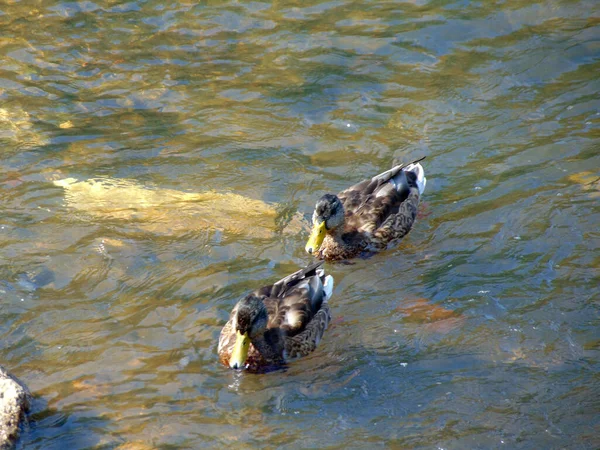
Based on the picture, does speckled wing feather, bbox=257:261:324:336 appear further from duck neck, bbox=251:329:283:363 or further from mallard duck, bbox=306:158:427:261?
mallard duck, bbox=306:158:427:261

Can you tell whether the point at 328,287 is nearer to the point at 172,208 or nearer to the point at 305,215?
the point at 305,215

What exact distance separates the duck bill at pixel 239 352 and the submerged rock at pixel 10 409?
179 cm

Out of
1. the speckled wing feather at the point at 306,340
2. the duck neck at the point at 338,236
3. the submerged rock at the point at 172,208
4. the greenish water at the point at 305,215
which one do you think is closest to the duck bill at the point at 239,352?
the greenish water at the point at 305,215

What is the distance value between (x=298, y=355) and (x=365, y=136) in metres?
3.97

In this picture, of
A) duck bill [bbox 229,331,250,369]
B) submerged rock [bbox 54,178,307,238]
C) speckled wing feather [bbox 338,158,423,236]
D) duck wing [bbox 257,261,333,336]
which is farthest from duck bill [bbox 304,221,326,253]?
duck bill [bbox 229,331,250,369]

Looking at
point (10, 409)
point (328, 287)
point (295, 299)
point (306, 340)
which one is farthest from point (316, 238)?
point (10, 409)

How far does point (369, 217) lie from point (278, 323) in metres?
2.18

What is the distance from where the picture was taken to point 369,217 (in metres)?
9.63

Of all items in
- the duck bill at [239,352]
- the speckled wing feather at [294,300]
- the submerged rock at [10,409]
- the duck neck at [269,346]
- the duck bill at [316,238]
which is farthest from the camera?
the duck bill at [316,238]

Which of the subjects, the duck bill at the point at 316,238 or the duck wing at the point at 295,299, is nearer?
the duck wing at the point at 295,299

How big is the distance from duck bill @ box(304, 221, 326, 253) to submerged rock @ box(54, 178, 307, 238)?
1.36 ft

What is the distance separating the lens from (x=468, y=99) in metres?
11.4

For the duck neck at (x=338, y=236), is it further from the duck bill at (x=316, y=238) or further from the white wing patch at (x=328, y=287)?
the white wing patch at (x=328, y=287)

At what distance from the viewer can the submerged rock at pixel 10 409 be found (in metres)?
6.53
